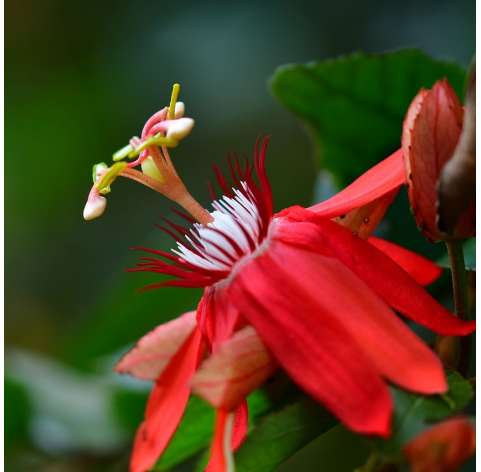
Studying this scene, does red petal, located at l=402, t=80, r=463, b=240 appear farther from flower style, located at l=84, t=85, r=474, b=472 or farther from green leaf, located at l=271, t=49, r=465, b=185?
green leaf, located at l=271, t=49, r=465, b=185

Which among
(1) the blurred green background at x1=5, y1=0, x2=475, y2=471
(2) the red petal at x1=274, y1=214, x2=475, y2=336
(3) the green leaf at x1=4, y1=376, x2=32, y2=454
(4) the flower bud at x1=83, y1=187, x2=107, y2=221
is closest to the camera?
(2) the red petal at x1=274, y1=214, x2=475, y2=336

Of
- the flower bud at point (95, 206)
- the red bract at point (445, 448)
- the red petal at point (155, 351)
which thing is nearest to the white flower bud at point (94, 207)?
the flower bud at point (95, 206)

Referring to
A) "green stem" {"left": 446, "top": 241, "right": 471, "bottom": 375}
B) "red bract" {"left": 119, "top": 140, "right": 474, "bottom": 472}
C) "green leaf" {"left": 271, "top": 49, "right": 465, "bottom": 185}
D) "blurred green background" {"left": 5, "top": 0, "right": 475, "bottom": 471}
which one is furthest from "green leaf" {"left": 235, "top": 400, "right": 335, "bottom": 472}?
"blurred green background" {"left": 5, "top": 0, "right": 475, "bottom": 471}

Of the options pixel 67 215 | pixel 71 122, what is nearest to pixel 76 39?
pixel 71 122

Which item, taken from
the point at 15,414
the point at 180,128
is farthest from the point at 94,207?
the point at 15,414

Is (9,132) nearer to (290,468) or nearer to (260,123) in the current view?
(260,123)

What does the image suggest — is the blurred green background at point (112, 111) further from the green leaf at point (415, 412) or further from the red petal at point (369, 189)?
the green leaf at point (415, 412)
